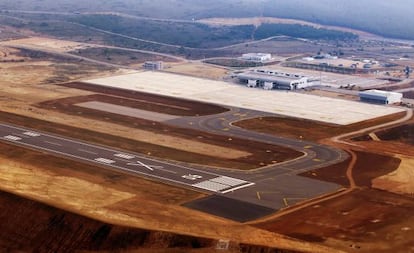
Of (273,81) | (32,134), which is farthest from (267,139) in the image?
(273,81)

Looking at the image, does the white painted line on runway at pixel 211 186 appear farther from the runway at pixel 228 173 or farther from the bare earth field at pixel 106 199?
the bare earth field at pixel 106 199

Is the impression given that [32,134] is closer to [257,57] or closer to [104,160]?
[104,160]

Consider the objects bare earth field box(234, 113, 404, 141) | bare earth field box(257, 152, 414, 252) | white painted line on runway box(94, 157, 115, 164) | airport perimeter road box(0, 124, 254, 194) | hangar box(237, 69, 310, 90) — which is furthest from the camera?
hangar box(237, 69, 310, 90)

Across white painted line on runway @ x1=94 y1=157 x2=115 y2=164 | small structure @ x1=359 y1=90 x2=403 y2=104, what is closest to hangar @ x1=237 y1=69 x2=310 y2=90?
small structure @ x1=359 y1=90 x2=403 y2=104

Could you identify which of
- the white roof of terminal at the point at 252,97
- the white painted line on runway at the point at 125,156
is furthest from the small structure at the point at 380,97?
the white painted line on runway at the point at 125,156

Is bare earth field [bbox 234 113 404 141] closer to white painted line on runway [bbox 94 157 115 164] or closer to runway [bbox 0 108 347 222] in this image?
runway [bbox 0 108 347 222]

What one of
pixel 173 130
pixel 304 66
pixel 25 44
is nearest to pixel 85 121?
pixel 173 130
